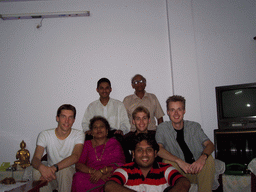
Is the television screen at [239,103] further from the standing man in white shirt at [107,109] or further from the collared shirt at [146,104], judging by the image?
the standing man in white shirt at [107,109]

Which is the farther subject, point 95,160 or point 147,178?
point 95,160

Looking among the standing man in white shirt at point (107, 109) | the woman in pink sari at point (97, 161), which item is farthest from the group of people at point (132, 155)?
the standing man in white shirt at point (107, 109)

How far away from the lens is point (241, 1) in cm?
347

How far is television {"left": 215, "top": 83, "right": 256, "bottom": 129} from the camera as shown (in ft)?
7.99

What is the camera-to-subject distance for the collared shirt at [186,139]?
76.3 inches

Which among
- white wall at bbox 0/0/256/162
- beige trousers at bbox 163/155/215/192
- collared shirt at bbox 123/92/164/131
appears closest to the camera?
beige trousers at bbox 163/155/215/192

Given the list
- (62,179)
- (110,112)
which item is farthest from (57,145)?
(110,112)

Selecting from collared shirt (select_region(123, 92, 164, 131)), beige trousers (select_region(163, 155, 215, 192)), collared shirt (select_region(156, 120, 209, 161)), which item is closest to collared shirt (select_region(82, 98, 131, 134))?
collared shirt (select_region(123, 92, 164, 131))

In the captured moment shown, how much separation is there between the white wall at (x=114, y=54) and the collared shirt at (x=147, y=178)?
1.95m

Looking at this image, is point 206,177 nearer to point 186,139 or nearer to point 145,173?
point 186,139

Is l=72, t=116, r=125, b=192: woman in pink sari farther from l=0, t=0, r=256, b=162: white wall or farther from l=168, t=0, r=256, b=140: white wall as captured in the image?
l=168, t=0, r=256, b=140: white wall

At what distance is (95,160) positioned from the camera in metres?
1.99

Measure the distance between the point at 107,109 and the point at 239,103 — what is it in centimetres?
188

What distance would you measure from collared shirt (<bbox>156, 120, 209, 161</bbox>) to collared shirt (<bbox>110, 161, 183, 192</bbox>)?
0.51 m
